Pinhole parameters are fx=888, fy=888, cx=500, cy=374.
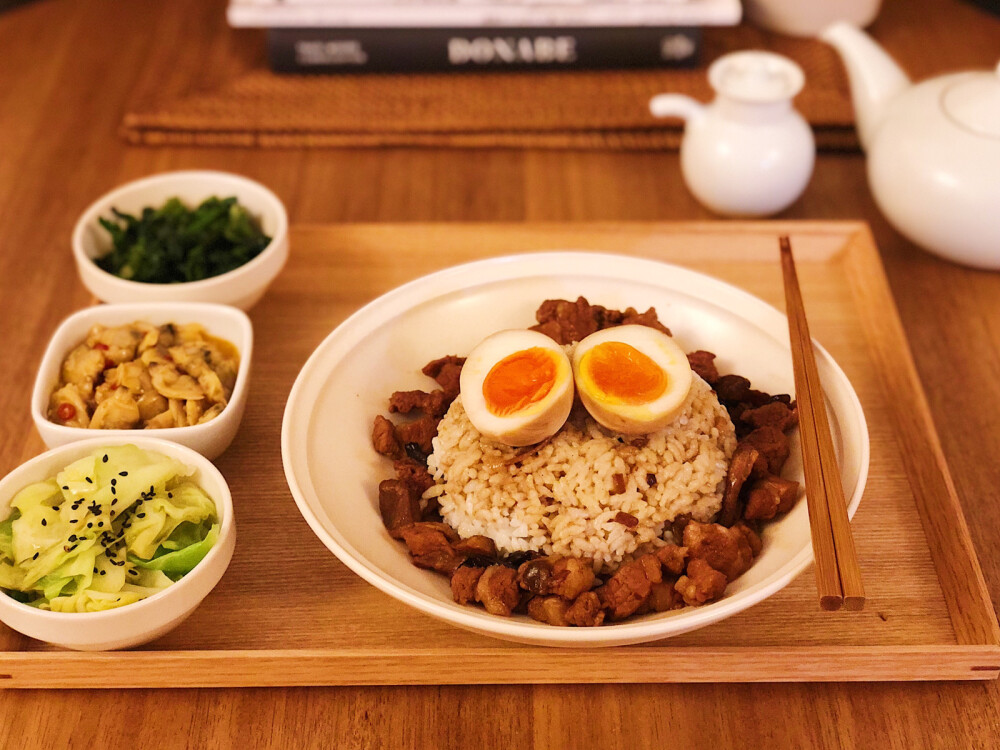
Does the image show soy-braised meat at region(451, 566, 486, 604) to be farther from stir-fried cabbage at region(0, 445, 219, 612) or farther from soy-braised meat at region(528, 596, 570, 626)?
stir-fried cabbage at region(0, 445, 219, 612)

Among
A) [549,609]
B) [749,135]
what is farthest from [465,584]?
[749,135]

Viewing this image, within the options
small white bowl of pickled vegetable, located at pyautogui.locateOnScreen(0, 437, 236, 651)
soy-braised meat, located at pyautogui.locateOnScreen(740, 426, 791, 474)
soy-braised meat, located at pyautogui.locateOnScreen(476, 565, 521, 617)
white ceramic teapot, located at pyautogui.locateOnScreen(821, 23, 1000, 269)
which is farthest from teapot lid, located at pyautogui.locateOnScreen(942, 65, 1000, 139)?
small white bowl of pickled vegetable, located at pyautogui.locateOnScreen(0, 437, 236, 651)

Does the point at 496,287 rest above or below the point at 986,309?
above

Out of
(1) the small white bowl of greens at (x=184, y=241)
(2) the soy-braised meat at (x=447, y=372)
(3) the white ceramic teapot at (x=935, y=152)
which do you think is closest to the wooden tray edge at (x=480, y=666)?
(2) the soy-braised meat at (x=447, y=372)

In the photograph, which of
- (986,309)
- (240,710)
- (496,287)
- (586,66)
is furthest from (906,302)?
(240,710)

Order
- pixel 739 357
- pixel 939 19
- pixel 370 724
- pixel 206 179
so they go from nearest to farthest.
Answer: pixel 370 724 < pixel 739 357 < pixel 206 179 < pixel 939 19

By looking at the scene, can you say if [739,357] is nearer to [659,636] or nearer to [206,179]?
[659,636]

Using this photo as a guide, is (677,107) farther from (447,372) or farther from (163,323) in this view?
(163,323)
